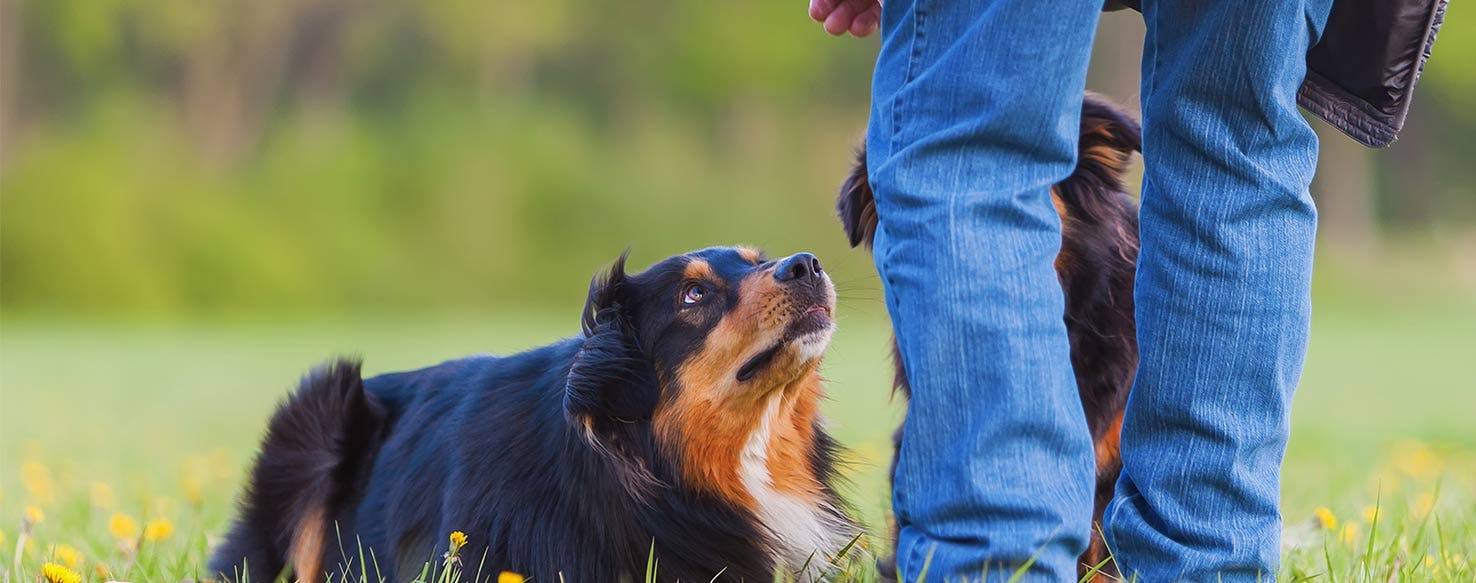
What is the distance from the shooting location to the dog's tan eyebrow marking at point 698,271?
2650 mm

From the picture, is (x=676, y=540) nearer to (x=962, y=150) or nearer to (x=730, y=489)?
(x=730, y=489)

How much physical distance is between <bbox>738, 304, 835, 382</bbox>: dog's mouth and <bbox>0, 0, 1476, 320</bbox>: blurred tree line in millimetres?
15294

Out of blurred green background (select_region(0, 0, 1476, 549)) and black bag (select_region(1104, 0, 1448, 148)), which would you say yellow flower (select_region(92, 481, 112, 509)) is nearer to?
black bag (select_region(1104, 0, 1448, 148))

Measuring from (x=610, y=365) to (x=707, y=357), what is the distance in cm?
18

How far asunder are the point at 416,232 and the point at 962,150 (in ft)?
60.8

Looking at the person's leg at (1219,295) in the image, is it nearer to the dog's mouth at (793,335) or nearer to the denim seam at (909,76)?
the denim seam at (909,76)

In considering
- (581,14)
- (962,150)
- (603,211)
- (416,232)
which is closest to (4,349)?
(416,232)

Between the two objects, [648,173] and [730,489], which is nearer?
[730,489]

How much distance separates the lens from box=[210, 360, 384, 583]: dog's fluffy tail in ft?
10.00

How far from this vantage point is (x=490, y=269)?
19.7 metres

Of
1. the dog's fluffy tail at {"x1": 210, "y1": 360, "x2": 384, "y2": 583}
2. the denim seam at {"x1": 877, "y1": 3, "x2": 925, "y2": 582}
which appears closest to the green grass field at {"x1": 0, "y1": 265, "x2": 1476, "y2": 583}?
the dog's fluffy tail at {"x1": 210, "y1": 360, "x2": 384, "y2": 583}

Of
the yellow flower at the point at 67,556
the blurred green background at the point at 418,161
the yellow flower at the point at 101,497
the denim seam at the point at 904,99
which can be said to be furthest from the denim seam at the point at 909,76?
the blurred green background at the point at 418,161

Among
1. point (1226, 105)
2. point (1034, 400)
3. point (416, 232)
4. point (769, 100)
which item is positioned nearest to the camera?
point (1034, 400)

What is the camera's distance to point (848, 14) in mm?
2371
